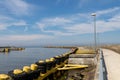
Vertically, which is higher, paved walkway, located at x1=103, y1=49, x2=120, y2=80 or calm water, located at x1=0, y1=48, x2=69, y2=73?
paved walkway, located at x1=103, y1=49, x2=120, y2=80

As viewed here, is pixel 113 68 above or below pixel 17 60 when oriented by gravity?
above

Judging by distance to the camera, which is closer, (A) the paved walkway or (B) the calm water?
(A) the paved walkway

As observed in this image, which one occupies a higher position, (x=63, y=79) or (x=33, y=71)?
(x=33, y=71)

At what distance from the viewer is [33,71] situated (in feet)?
43.5

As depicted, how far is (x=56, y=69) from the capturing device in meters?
18.6

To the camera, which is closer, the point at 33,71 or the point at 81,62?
the point at 33,71

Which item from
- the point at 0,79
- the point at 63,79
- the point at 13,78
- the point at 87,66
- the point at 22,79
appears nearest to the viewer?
the point at 0,79

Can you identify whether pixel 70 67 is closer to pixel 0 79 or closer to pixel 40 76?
pixel 40 76

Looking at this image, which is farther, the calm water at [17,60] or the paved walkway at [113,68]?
the calm water at [17,60]

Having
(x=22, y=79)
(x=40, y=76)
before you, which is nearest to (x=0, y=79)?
(x=22, y=79)

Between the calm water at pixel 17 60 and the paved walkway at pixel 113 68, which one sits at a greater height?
the paved walkway at pixel 113 68

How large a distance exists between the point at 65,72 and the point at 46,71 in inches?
185

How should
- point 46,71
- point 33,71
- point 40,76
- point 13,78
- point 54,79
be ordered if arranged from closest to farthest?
point 13,78 < point 33,71 < point 40,76 < point 46,71 < point 54,79

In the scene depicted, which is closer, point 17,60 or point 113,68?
point 113,68
